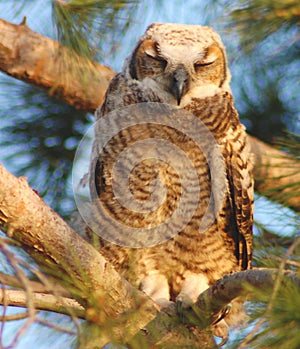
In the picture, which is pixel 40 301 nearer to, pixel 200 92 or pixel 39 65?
pixel 200 92

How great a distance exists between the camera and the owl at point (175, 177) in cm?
310

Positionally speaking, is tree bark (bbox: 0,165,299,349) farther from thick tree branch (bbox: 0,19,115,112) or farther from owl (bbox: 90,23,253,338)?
thick tree branch (bbox: 0,19,115,112)

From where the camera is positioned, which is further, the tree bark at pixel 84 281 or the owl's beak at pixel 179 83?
the owl's beak at pixel 179 83

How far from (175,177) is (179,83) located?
0.44 m

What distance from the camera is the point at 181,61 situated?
3.24m

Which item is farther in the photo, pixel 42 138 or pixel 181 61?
pixel 42 138

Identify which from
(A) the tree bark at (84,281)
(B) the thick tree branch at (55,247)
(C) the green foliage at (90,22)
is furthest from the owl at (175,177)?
(B) the thick tree branch at (55,247)

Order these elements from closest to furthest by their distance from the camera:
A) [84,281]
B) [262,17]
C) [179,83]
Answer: [84,281] → [262,17] → [179,83]

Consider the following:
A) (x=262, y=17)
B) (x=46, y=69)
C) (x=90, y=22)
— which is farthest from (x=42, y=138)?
(x=262, y=17)

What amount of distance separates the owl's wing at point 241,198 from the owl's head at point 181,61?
14.1 inches

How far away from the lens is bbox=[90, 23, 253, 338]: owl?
122 inches

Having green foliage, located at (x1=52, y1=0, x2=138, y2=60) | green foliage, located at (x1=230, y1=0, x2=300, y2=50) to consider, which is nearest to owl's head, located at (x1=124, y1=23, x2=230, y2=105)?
green foliage, located at (x1=52, y1=0, x2=138, y2=60)

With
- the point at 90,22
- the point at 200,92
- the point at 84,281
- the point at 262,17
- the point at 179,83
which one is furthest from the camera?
the point at 200,92

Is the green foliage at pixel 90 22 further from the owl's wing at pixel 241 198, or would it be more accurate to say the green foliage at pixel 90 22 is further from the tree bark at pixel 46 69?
the owl's wing at pixel 241 198
